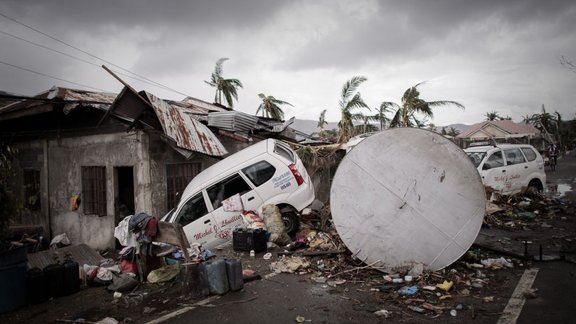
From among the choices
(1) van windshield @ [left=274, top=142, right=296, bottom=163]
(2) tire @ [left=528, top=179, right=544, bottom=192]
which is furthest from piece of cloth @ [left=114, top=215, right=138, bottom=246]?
(2) tire @ [left=528, top=179, right=544, bottom=192]

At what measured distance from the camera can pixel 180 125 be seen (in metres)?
9.25

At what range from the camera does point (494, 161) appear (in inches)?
436

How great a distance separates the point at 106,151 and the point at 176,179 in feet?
7.67

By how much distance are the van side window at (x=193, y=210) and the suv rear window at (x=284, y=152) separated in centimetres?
218

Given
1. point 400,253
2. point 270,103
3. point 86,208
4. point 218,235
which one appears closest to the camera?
point 400,253

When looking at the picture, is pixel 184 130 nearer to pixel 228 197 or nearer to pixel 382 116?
pixel 228 197

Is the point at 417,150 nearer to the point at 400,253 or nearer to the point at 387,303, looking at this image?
the point at 400,253

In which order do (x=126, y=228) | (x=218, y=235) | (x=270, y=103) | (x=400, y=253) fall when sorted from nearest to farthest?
(x=400, y=253) < (x=126, y=228) < (x=218, y=235) < (x=270, y=103)

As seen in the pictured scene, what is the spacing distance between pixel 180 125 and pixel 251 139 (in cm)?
261


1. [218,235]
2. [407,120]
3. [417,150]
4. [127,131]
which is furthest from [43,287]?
[407,120]

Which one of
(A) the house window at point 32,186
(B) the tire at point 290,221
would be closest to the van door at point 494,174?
(B) the tire at point 290,221

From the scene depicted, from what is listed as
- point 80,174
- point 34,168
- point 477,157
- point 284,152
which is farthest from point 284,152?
point 34,168

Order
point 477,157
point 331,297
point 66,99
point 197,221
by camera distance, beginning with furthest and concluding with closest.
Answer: point 477,157 < point 66,99 < point 197,221 < point 331,297

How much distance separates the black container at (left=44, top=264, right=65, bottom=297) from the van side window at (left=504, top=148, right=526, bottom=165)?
12.2 meters
